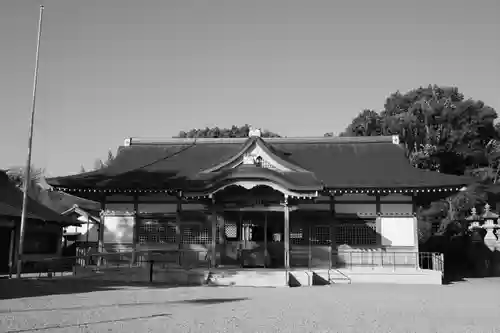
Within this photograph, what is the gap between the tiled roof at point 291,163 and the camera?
70.8 ft

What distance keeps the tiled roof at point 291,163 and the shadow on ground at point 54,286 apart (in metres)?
4.74

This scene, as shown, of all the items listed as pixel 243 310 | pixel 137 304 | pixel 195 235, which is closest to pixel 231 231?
pixel 195 235

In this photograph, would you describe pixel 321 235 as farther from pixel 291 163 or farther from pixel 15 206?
pixel 15 206

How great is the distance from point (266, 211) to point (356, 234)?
454 centimetres

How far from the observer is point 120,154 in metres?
27.0

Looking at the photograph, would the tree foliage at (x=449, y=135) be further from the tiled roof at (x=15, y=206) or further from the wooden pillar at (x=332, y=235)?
the tiled roof at (x=15, y=206)

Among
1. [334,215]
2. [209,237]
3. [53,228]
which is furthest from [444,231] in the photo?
[53,228]

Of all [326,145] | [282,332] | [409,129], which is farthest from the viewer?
[409,129]

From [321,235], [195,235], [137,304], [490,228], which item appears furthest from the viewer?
[490,228]

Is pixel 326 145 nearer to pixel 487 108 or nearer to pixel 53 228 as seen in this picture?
pixel 53 228

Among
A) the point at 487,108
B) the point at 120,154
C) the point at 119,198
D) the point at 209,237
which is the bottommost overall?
the point at 209,237

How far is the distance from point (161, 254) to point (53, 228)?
40.5 feet

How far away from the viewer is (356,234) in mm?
22109

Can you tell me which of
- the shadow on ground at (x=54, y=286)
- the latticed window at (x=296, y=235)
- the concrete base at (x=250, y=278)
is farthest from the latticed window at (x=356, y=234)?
the shadow on ground at (x=54, y=286)
